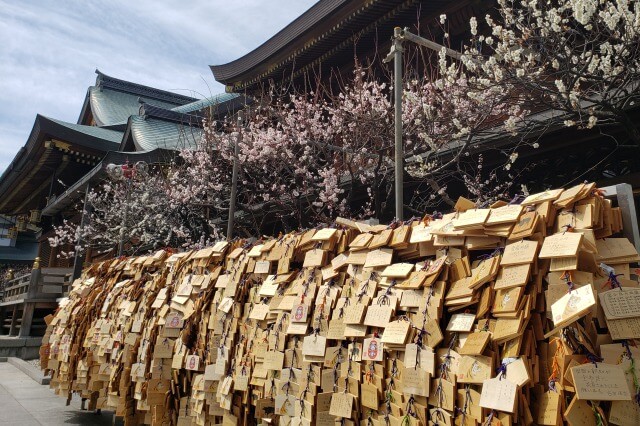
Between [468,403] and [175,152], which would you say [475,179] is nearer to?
[468,403]

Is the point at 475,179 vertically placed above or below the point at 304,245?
above

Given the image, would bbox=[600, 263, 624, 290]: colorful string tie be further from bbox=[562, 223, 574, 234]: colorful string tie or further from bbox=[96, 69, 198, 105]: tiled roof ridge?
bbox=[96, 69, 198, 105]: tiled roof ridge

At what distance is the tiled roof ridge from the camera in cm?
2816

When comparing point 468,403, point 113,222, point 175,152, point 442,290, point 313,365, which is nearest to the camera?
point 468,403

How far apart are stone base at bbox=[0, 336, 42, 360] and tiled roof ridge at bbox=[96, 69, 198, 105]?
18.1 meters

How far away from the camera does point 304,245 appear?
149 inches

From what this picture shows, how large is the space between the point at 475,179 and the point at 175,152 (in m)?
9.48

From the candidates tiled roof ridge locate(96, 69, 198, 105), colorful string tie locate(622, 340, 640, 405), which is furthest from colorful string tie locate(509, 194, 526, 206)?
tiled roof ridge locate(96, 69, 198, 105)

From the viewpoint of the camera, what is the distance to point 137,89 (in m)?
30.1

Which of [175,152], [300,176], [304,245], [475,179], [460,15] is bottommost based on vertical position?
[304,245]

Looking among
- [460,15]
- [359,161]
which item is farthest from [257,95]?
[460,15]

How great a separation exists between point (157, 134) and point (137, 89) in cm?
1458

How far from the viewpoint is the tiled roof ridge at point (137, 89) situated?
1109 inches

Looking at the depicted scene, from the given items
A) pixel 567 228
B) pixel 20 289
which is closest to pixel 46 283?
pixel 20 289
